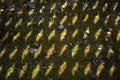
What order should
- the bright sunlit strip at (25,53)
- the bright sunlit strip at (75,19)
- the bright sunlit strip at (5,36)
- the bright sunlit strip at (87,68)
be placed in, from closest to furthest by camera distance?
the bright sunlit strip at (87,68), the bright sunlit strip at (25,53), the bright sunlit strip at (5,36), the bright sunlit strip at (75,19)

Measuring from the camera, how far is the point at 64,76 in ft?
14.0

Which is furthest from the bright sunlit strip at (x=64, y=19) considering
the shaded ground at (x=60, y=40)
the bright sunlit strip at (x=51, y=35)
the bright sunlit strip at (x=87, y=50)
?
the bright sunlit strip at (x=87, y=50)

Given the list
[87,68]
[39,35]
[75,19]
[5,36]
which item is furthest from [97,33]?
[5,36]

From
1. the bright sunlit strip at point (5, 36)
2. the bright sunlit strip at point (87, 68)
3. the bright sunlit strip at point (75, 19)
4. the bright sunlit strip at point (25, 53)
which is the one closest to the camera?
the bright sunlit strip at point (87, 68)

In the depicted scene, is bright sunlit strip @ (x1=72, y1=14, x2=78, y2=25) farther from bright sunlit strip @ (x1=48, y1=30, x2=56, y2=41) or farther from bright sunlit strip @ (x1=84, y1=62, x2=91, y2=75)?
bright sunlit strip @ (x1=84, y1=62, x2=91, y2=75)

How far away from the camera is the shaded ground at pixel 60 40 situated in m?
4.33

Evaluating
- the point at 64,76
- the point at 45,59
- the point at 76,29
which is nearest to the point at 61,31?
the point at 76,29

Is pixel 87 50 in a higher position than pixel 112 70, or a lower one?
higher

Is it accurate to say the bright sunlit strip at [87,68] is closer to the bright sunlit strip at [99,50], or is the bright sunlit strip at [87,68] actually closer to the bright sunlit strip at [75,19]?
the bright sunlit strip at [99,50]

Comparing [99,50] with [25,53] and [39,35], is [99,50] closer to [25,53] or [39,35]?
[39,35]

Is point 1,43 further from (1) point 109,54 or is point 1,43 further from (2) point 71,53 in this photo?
(1) point 109,54

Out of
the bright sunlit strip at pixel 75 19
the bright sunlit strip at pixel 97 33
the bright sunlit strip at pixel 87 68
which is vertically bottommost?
the bright sunlit strip at pixel 87 68

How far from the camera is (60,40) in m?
4.80

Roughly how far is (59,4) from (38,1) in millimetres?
514
